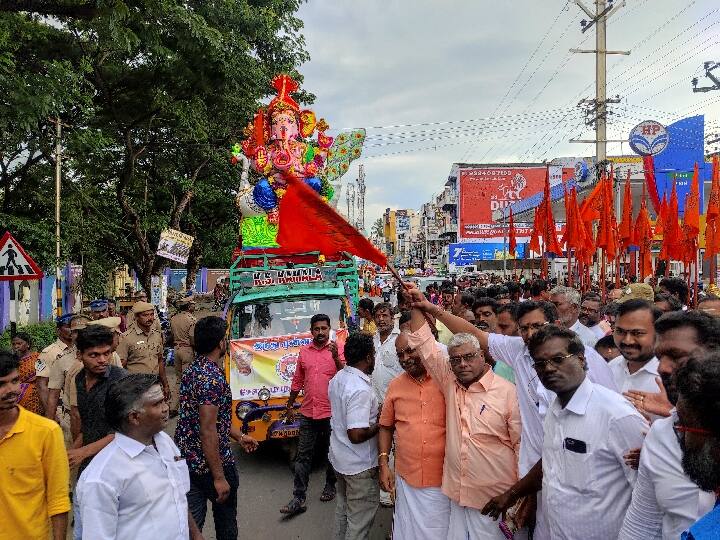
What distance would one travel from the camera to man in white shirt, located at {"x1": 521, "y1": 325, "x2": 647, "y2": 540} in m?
2.53

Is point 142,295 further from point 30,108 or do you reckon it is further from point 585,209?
point 585,209

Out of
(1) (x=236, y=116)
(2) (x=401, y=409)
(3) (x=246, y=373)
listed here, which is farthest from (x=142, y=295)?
(2) (x=401, y=409)

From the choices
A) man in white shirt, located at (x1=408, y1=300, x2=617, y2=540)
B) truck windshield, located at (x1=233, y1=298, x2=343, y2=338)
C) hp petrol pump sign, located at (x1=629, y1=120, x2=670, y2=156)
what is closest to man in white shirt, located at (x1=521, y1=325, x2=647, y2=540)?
man in white shirt, located at (x1=408, y1=300, x2=617, y2=540)

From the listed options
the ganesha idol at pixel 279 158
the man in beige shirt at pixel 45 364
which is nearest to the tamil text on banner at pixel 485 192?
the ganesha idol at pixel 279 158

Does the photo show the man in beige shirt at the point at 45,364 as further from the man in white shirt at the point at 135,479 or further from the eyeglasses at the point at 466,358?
the eyeglasses at the point at 466,358

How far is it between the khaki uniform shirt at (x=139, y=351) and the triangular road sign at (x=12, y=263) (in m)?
1.69

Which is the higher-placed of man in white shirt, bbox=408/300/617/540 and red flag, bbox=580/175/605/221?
red flag, bbox=580/175/605/221

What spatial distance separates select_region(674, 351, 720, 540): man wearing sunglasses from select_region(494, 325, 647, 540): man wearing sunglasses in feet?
2.63

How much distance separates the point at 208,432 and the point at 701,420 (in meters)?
2.71

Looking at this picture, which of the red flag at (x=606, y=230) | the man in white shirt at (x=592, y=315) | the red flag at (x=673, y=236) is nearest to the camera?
the man in white shirt at (x=592, y=315)

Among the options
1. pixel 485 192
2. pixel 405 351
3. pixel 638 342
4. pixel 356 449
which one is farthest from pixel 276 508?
pixel 485 192

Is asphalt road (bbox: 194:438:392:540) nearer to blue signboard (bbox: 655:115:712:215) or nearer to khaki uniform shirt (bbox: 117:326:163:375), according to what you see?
khaki uniform shirt (bbox: 117:326:163:375)

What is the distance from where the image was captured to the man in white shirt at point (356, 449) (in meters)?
4.16

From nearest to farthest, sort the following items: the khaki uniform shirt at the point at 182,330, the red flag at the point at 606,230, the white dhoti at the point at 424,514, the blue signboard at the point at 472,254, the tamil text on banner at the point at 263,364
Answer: the white dhoti at the point at 424,514 < the tamil text on banner at the point at 263,364 < the khaki uniform shirt at the point at 182,330 < the red flag at the point at 606,230 < the blue signboard at the point at 472,254
